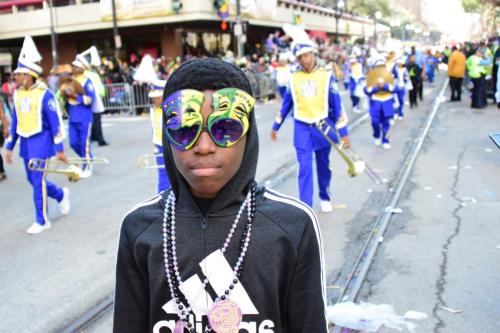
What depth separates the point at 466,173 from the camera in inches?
357

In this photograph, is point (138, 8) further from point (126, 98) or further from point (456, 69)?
point (456, 69)

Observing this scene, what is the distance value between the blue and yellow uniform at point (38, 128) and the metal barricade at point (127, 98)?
13.3 m

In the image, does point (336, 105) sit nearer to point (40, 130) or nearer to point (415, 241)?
point (415, 241)

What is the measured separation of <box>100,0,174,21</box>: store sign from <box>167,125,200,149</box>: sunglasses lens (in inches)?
1027

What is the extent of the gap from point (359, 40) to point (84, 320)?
2326 inches

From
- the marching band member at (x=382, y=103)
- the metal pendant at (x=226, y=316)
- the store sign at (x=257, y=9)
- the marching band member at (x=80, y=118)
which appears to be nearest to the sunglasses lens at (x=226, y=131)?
the metal pendant at (x=226, y=316)

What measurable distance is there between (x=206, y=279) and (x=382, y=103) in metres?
10.2

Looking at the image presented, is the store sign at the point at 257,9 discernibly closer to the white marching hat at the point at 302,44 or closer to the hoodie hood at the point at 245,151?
the white marching hat at the point at 302,44

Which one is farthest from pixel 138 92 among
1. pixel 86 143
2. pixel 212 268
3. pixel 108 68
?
pixel 212 268

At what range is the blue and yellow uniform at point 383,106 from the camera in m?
11.4

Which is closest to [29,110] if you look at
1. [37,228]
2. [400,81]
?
[37,228]

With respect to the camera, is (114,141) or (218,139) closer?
(218,139)

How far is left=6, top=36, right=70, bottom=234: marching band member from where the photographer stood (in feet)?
22.0

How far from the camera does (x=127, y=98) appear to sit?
2038 cm
